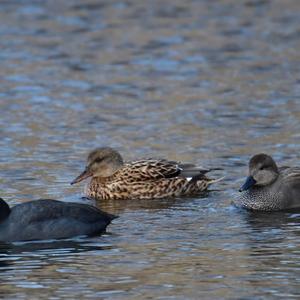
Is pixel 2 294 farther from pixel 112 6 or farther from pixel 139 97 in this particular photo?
pixel 112 6

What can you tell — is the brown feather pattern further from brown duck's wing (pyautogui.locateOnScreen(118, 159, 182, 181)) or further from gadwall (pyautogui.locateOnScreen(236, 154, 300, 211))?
gadwall (pyautogui.locateOnScreen(236, 154, 300, 211))

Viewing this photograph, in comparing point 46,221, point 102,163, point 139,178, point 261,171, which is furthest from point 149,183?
point 46,221

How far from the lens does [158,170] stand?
53.6 feet

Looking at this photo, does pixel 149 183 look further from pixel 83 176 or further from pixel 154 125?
pixel 154 125

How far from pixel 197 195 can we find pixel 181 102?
5460 millimetres

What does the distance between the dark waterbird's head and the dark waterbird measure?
213cm

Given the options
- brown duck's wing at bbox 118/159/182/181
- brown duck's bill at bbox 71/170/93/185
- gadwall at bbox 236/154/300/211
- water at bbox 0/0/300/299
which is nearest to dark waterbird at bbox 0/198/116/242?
water at bbox 0/0/300/299

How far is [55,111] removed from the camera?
20.9m

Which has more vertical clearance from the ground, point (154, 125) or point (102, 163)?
point (154, 125)

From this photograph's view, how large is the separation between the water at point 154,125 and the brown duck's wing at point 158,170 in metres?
0.36

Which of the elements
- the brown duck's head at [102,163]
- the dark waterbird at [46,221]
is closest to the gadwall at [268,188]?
the brown duck's head at [102,163]

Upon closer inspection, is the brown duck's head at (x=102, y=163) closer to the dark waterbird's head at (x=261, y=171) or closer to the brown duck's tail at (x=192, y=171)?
the brown duck's tail at (x=192, y=171)

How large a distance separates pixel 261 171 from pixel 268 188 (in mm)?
203

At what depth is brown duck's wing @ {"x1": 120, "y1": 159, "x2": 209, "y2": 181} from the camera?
16266 mm
